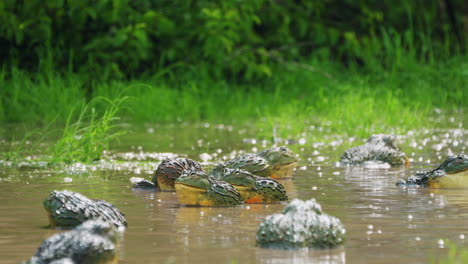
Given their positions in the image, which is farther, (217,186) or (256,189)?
(256,189)

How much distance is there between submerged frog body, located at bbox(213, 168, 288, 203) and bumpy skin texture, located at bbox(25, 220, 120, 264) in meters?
2.11

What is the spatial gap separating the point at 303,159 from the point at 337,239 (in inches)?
196

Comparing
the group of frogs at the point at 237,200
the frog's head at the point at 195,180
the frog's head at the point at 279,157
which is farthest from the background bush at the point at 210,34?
the frog's head at the point at 195,180

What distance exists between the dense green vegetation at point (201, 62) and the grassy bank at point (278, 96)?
0.03 metres

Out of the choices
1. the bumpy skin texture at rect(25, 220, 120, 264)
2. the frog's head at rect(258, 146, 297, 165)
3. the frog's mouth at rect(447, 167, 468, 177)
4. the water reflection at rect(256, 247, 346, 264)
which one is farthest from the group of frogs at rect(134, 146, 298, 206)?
the bumpy skin texture at rect(25, 220, 120, 264)

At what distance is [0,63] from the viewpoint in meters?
17.5

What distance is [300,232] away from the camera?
14.7 feet

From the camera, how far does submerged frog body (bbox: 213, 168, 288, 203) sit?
20.5 feet

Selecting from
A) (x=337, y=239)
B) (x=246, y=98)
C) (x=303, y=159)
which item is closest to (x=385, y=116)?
(x=303, y=159)

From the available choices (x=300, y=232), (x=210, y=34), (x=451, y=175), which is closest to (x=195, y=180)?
(x=300, y=232)

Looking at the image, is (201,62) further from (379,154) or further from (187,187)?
(187,187)

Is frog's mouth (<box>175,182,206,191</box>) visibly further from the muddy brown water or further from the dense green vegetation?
the dense green vegetation

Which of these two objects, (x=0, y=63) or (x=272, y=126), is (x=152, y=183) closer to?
(x=272, y=126)

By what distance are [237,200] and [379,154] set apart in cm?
311
